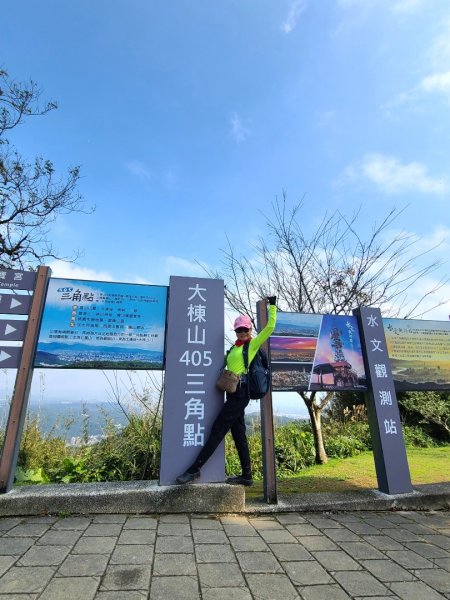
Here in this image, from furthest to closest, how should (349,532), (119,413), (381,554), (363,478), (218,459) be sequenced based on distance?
(119,413) < (363,478) < (218,459) < (349,532) < (381,554)

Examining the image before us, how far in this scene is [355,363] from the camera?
433 cm

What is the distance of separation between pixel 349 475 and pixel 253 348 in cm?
282

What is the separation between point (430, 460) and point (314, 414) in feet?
7.39

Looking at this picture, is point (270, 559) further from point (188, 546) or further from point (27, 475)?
point (27, 475)

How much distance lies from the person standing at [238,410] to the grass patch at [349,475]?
0.60 m

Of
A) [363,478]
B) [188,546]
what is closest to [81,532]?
[188,546]

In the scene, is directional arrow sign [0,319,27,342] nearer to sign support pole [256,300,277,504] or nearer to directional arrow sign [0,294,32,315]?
directional arrow sign [0,294,32,315]

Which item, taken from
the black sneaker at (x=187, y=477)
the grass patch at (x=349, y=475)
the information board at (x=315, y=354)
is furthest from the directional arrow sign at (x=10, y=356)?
the grass patch at (x=349, y=475)

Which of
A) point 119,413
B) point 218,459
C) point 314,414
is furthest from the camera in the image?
point 314,414

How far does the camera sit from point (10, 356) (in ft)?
11.6

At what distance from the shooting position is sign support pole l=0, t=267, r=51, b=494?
3295 millimetres

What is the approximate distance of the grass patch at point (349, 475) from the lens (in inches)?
171

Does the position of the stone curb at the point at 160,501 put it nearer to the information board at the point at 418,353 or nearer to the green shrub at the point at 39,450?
the information board at the point at 418,353

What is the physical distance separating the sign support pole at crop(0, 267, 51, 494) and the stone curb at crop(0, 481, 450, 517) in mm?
219
